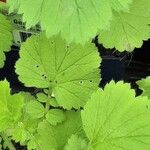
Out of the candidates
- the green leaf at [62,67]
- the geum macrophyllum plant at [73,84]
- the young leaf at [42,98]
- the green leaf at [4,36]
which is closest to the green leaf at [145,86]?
the geum macrophyllum plant at [73,84]

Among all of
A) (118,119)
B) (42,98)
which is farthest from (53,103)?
(118,119)

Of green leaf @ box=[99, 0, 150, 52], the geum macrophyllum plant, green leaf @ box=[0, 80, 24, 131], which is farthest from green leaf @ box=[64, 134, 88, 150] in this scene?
green leaf @ box=[99, 0, 150, 52]

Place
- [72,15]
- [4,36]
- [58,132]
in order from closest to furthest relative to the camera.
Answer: [72,15] → [58,132] → [4,36]

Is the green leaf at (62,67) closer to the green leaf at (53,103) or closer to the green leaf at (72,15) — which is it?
the green leaf at (53,103)

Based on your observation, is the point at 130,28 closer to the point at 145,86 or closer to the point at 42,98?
the point at 145,86

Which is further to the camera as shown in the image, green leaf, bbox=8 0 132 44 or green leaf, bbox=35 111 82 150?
green leaf, bbox=35 111 82 150

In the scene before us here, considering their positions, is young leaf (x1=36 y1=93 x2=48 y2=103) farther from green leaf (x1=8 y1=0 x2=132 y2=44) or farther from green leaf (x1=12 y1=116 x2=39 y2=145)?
green leaf (x1=8 y1=0 x2=132 y2=44)

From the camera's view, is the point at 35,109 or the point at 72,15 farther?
the point at 35,109
